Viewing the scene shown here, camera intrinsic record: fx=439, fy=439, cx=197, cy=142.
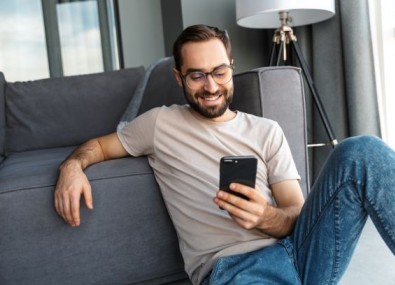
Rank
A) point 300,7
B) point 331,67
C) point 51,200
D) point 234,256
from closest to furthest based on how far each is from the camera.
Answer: point 234,256, point 51,200, point 300,7, point 331,67

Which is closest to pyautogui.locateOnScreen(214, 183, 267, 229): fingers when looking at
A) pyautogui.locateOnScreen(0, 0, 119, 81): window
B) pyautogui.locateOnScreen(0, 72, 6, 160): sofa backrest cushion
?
pyautogui.locateOnScreen(0, 72, 6, 160): sofa backrest cushion

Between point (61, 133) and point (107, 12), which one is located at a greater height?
point (107, 12)

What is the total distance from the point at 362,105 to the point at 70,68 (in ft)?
8.68

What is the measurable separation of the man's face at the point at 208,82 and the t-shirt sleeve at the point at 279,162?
6.0 inches

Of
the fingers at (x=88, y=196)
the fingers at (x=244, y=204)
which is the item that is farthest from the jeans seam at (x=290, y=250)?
the fingers at (x=88, y=196)

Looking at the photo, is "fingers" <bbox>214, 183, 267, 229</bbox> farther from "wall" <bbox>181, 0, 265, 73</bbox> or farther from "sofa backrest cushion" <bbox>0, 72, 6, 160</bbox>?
"wall" <bbox>181, 0, 265, 73</bbox>

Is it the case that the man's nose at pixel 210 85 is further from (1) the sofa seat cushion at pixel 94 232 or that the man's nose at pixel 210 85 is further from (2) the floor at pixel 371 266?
(2) the floor at pixel 371 266

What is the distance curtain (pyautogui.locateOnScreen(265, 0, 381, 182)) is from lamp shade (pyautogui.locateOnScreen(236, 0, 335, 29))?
11cm

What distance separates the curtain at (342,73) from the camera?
2086 millimetres

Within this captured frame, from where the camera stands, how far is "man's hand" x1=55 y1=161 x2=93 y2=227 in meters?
1.04

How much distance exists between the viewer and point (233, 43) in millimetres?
2818

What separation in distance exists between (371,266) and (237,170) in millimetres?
916

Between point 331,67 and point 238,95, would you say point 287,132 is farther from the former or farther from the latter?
point 331,67

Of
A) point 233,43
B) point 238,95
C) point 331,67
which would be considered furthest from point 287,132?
point 233,43
